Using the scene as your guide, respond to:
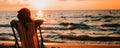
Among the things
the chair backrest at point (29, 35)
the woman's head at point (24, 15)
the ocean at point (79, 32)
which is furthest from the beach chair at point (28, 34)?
the ocean at point (79, 32)

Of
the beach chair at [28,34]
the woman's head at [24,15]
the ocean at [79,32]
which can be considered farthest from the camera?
the ocean at [79,32]

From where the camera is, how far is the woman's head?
180 inches

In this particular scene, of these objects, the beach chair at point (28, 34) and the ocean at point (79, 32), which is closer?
the beach chair at point (28, 34)

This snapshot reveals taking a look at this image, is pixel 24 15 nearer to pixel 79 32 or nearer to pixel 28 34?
pixel 28 34

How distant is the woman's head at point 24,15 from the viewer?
4.57 m

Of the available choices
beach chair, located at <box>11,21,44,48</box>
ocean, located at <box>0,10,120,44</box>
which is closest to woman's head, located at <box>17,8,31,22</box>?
beach chair, located at <box>11,21,44,48</box>

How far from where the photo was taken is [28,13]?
4.57 metres

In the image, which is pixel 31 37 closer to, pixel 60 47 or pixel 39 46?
pixel 39 46

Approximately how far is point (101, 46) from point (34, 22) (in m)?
2.28

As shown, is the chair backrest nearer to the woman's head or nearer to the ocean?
the woman's head

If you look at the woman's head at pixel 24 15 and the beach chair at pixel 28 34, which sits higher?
the woman's head at pixel 24 15

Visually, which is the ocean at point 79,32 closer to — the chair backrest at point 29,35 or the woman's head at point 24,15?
the chair backrest at point 29,35

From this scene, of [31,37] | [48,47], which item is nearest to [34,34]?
[31,37]

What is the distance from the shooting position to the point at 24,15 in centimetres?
458
